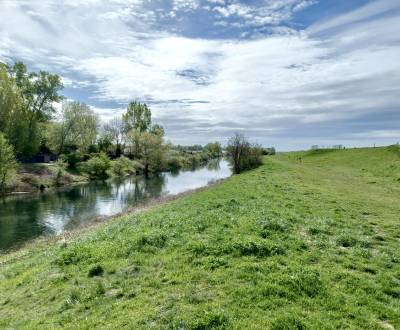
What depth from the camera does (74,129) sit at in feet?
246

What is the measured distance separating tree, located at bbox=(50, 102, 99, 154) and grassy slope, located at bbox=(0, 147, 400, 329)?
64318 mm

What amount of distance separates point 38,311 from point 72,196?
37572mm

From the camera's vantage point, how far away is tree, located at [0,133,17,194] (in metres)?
39.8

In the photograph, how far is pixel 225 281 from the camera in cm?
777

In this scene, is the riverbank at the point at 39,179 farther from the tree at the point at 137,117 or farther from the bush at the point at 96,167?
the tree at the point at 137,117

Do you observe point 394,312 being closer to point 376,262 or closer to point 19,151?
point 376,262

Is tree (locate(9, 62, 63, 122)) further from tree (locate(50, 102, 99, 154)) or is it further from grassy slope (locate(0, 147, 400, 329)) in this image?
grassy slope (locate(0, 147, 400, 329))

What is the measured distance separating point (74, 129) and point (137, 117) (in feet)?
82.4

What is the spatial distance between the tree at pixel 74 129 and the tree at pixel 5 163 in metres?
30.7

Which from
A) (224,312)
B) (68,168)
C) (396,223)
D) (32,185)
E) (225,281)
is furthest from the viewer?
(68,168)

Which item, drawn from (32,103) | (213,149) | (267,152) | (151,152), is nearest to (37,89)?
(32,103)

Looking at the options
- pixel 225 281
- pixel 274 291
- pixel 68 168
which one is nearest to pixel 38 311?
pixel 225 281

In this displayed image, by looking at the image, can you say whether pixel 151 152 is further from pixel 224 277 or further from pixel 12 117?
pixel 224 277

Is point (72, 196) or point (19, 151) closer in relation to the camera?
point (72, 196)
